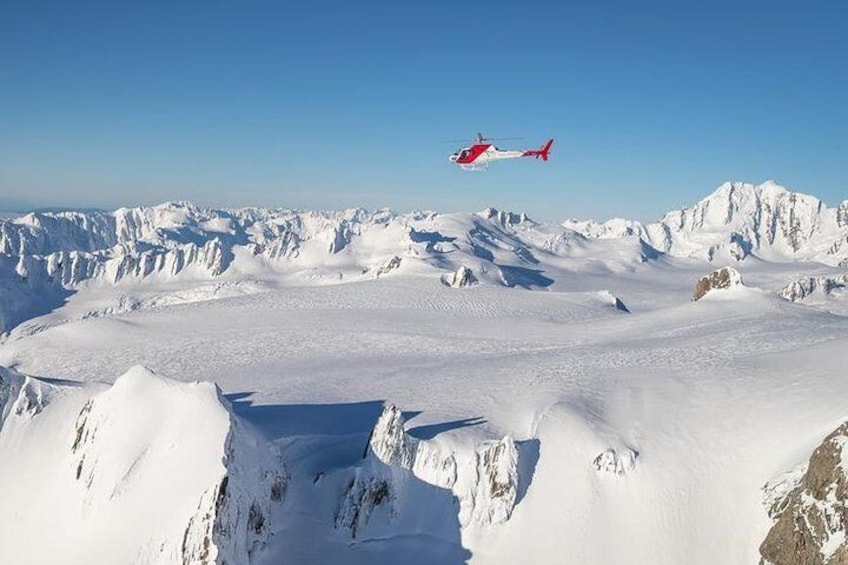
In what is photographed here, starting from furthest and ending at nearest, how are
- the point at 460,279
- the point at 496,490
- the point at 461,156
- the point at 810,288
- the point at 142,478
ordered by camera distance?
the point at 810,288
the point at 460,279
the point at 461,156
the point at 496,490
the point at 142,478

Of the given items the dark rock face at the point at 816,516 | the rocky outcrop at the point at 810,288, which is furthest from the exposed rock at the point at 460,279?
the rocky outcrop at the point at 810,288

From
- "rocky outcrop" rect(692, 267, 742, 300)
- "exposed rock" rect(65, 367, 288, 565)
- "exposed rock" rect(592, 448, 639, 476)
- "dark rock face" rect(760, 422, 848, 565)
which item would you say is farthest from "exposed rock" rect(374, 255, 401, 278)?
"dark rock face" rect(760, 422, 848, 565)

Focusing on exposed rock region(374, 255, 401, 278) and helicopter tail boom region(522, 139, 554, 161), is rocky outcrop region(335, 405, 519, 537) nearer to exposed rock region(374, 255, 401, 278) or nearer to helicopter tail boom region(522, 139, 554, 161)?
helicopter tail boom region(522, 139, 554, 161)

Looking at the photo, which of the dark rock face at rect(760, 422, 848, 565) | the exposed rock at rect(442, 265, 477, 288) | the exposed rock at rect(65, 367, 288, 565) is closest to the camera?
the exposed rock at rect(65, 367, 288, 565)

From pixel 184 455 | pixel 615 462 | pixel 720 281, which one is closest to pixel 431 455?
pixel 615 462

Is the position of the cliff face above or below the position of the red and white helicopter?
below

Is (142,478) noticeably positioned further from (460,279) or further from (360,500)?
(460,279)

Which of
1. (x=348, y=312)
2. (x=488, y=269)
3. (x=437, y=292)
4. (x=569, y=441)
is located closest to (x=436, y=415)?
(x=569, y=441)
